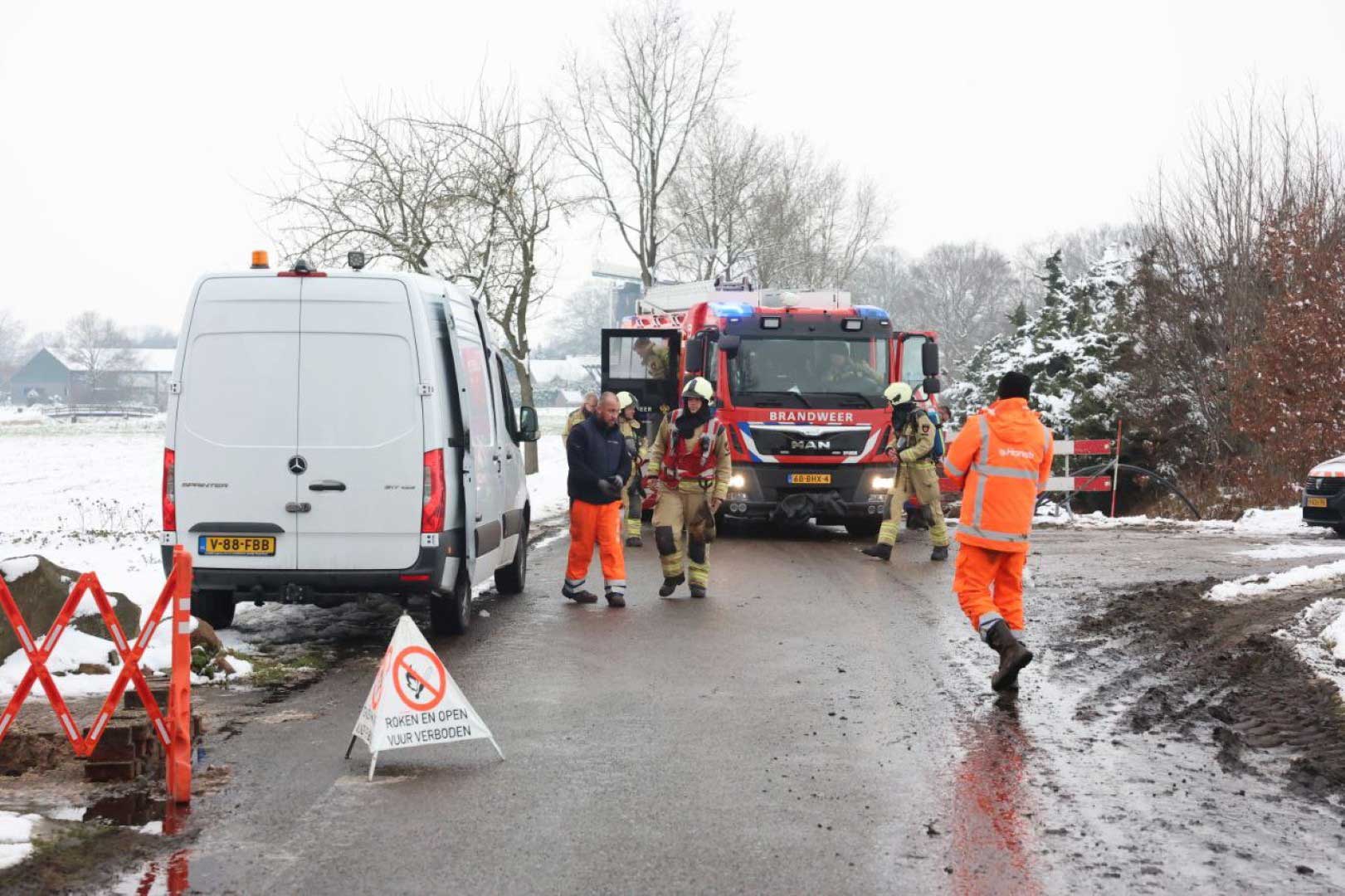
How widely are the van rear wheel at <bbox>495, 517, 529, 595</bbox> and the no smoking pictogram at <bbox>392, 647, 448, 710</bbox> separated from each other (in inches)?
216

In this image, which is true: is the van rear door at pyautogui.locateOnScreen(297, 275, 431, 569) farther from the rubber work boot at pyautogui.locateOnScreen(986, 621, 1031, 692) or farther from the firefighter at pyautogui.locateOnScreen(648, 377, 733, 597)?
the firefighter at pyautogui.locateOnScreen(648, 377, 733, 597)

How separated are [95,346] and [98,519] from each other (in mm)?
114314

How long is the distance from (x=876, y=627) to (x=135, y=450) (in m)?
42.4

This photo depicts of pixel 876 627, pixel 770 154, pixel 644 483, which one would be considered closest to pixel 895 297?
pixel 770 154

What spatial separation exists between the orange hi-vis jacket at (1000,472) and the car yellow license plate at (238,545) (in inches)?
171

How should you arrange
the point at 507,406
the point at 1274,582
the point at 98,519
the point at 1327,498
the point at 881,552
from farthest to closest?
1. the point at 98,519
2. the point at 1327,498
3. the point at 881,552
4. the point at 1274,582
5. the point at 507,406

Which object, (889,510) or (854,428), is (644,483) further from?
(889,510)

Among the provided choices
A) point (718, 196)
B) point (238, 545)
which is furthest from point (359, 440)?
point (718, 196)

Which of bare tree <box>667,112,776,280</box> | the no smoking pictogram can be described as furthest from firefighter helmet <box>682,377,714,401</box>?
Answer: bare tree <box>667,112,776,280</box>

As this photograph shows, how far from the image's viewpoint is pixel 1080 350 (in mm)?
32844

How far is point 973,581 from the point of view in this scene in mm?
8359

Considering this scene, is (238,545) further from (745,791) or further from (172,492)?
(745,791)

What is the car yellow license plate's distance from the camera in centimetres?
897

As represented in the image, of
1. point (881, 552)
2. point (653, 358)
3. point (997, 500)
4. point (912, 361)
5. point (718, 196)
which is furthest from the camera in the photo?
A: point (718, 196)
